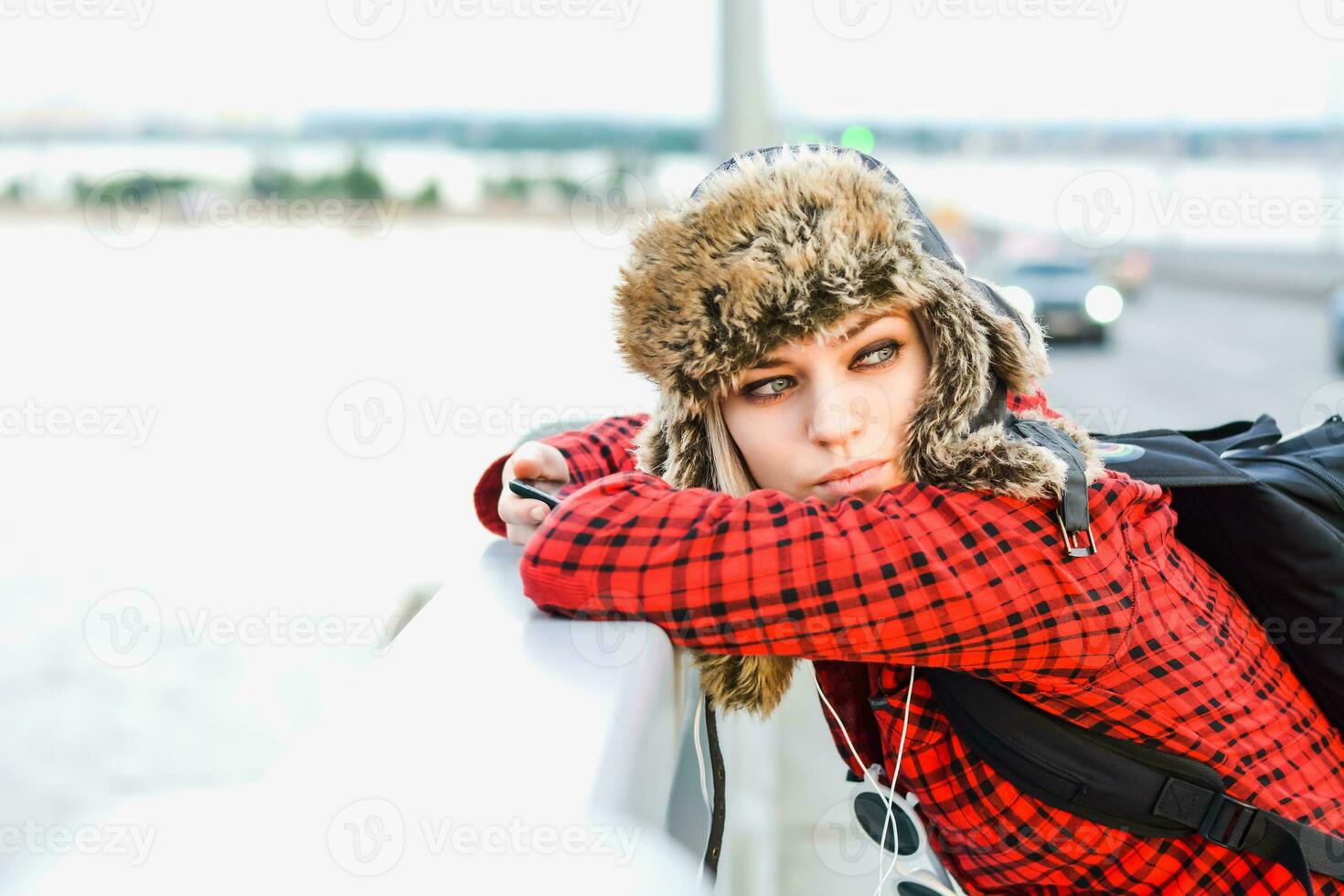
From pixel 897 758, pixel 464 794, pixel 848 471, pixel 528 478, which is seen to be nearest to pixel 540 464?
pixel 528 478

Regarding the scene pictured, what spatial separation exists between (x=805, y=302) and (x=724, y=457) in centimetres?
18

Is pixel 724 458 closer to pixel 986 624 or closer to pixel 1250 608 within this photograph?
pixel 986 624

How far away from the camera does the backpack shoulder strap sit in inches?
34.0

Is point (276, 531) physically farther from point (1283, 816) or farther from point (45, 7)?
point (1283, 816)

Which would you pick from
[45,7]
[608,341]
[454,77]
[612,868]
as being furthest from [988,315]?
[454,77]

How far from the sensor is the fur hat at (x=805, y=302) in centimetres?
81

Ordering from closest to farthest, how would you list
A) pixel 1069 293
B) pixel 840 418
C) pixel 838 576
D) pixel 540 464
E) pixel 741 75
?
pixel 838 576
pixel 840 418
pixel 540 464
pixel 741 75
pixel 1069 293

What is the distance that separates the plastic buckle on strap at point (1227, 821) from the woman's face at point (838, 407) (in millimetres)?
372

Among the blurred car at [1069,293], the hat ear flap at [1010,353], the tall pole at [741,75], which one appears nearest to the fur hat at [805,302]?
the hat ear flap at [1010,353]

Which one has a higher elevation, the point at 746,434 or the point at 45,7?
the point at 45,7

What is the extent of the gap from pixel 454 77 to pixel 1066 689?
3.34 metres

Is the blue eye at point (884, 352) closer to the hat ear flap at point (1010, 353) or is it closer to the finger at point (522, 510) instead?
the hat ear flap at point (1010, 353)

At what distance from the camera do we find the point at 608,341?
938 millimetres

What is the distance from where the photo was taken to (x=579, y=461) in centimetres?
104
